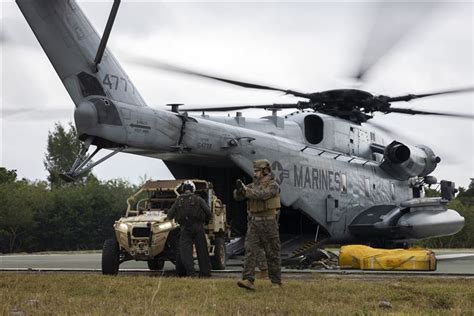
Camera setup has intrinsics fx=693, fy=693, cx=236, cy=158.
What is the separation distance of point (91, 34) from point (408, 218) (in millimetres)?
10186

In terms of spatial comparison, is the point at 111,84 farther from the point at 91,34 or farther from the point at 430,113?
the point at 430,113

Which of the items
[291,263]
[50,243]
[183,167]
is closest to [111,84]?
[183,167]

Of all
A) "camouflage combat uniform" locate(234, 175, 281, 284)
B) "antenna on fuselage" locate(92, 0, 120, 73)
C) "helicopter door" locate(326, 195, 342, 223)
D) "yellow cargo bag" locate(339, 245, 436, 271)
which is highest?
"antenna on fuselage" locate(92, 0, 120, 73)

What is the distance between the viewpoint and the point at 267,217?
9.95 metres

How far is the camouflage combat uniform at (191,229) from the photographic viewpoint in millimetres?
11977

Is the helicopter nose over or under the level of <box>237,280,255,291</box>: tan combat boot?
over

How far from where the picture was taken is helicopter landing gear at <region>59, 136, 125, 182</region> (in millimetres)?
13539

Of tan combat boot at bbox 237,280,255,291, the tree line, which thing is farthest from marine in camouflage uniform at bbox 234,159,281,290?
the tree line

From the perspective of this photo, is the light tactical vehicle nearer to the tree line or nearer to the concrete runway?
the concrete runway

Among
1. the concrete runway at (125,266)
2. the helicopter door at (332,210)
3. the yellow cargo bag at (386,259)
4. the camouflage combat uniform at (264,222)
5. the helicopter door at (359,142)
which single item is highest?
the helicopter door at (359,142)

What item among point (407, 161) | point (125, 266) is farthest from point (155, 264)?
point (407, 161)

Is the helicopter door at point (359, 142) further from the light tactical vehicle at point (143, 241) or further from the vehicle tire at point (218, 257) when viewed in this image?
the light tactical vehicle at point (143, 241)

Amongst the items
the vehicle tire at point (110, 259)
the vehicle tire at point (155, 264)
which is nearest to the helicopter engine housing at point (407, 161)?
the vehicle tire at point (155, 264)

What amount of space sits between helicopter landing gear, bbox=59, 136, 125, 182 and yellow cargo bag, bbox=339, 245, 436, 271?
5.46m
